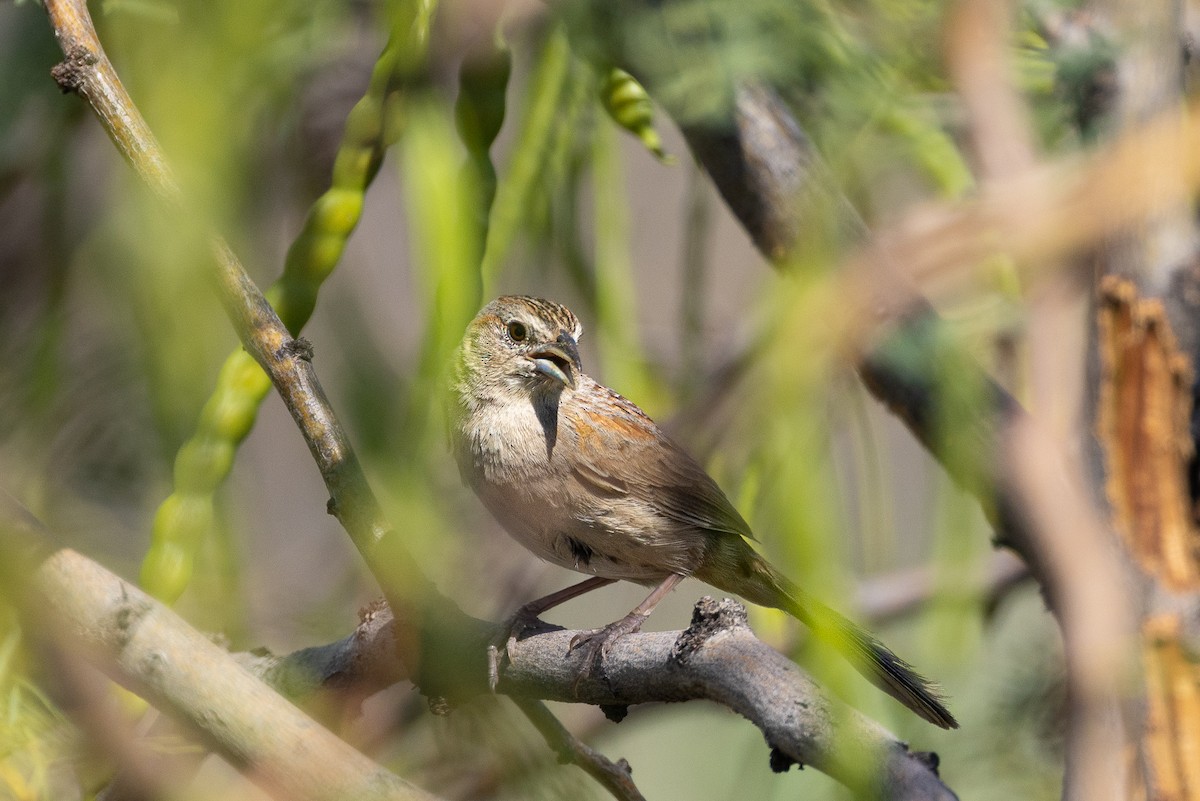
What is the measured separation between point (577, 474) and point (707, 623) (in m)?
1.12

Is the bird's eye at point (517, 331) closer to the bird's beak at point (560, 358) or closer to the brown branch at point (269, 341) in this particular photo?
the bird's beak at point (560, 358)

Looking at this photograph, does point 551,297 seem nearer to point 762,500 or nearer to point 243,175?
point 762,500

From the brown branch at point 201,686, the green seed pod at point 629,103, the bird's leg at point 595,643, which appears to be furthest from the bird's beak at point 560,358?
the brown branch at point 201,686

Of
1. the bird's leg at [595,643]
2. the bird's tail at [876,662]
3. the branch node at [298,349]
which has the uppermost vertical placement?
the branch node at [298,349]

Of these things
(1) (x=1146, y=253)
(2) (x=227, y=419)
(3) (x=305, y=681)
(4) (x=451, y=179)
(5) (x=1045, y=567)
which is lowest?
(5) (x=1045, y=567)

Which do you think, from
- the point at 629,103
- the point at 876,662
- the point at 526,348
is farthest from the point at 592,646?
the point at 629,103

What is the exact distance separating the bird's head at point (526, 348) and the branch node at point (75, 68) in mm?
1331

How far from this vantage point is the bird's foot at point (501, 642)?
2.21 m

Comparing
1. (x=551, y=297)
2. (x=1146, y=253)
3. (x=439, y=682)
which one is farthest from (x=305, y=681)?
(x=1146, y=253)

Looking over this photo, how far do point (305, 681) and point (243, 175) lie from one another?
38.0 inches

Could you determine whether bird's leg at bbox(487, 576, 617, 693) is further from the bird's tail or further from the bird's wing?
the bird's tail

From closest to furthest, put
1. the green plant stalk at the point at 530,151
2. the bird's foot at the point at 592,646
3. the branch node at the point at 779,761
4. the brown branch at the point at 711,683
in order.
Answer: the brown branch at the point at 711,683 → the branch node at the point at 779,761 → the bird's foot at the point at 592,646 → the green plant stalk at the point at 530,151

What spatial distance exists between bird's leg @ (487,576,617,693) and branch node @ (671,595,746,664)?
0.45 meters

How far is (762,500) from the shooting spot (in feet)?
10.5
